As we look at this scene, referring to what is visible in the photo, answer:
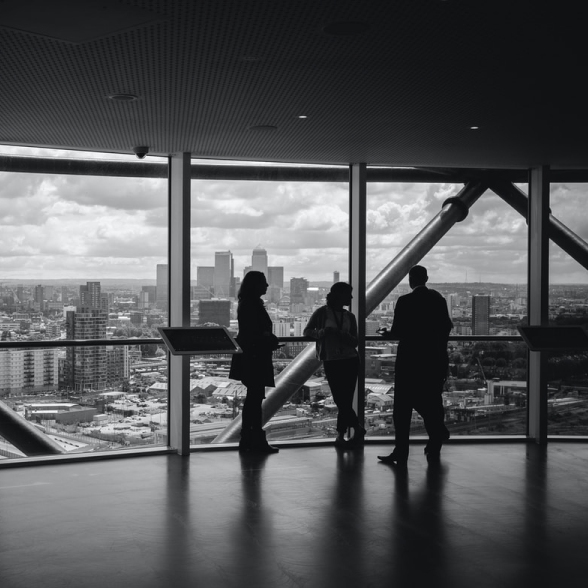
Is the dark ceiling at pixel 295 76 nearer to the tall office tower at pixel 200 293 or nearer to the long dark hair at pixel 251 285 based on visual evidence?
the long dark hair at pixel 251 285

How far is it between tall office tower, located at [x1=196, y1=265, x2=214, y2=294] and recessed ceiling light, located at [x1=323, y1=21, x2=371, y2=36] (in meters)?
4.29

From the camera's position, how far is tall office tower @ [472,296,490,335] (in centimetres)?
872

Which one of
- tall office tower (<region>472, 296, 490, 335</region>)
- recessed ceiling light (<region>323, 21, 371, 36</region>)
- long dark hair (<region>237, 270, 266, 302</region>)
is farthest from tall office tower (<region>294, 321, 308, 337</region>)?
recessed ceiling light (<region>323, 21, 371, 36</region>)

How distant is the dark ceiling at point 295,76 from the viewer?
3.82 m

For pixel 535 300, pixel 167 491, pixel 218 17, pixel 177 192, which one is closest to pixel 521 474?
pixel 535 300

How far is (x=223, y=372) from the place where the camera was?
26.6ft

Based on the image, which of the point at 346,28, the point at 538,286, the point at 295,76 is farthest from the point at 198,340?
the point at 346,28

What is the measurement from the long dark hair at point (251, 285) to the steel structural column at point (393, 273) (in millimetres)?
1186

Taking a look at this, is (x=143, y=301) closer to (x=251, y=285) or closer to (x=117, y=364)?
(x=117, y=364)

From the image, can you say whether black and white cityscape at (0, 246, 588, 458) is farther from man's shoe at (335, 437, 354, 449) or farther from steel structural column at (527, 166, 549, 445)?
man's shoe at (335, 437, 354, 449)

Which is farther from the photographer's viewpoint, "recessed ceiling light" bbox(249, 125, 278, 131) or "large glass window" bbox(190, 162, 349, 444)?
"large glass window" bbox(190, 162, 349, 444)

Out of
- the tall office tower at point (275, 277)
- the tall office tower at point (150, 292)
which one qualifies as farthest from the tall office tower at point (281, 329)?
the tall office tower at point (150, 292)

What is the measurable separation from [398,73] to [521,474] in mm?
3851

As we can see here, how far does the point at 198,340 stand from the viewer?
24.4ft
